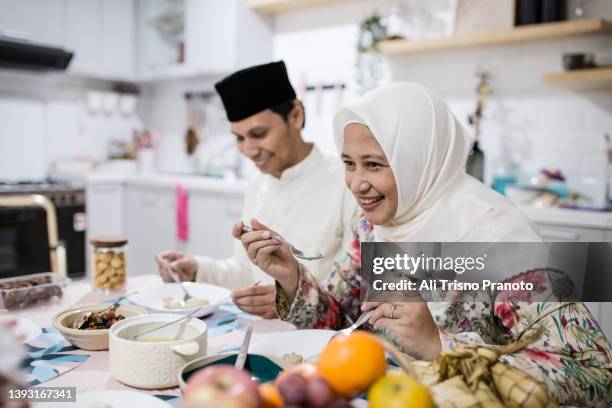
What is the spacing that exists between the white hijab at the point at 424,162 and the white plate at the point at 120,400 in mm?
739

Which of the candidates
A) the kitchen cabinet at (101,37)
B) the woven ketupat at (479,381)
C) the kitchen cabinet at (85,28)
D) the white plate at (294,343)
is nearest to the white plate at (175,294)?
the white plate at (294,343)

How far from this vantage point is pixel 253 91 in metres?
1.81

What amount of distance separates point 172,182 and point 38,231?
95 cm

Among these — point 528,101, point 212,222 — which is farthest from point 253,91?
point 212,222

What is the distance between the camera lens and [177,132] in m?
4.77

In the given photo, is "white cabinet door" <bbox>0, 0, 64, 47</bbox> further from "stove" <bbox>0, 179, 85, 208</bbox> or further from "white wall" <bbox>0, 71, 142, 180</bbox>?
"stove" <bbox>0, 179, 85, 208</bbox>

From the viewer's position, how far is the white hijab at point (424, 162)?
4.07 ft

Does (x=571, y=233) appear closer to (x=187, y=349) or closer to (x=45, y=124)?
(x=187, y=349)

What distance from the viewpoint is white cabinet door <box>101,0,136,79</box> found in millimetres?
4391

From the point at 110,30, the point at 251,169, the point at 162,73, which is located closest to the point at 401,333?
the point at 251,169

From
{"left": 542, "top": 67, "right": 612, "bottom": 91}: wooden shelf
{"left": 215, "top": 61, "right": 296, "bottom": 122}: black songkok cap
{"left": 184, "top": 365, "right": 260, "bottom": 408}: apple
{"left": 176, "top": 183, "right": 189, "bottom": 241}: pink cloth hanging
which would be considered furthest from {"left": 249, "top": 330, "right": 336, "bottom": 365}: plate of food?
{"left": 176, "top": 183, "right": 189, "bottom": 241}: pink cloth hanging

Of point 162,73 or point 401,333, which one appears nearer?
point 401,333

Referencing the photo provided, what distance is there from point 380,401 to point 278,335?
0.51m

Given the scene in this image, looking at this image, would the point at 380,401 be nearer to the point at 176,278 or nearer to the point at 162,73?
the point at 176,278
